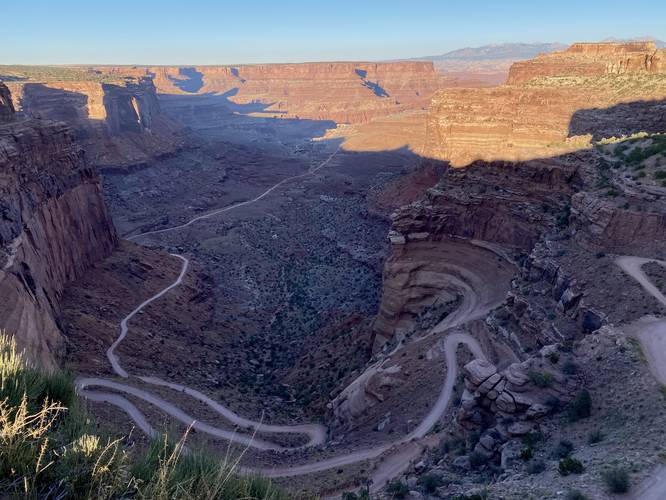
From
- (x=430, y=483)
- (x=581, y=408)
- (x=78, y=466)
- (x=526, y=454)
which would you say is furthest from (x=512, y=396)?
(x=78, y=466)

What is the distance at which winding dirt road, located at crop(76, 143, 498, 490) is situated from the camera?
20062 millimetres

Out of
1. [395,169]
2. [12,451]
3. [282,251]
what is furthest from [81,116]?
[12,451]

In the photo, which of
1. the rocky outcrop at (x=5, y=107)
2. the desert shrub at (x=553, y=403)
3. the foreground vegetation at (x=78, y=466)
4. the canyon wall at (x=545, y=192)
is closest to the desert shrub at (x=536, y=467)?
the desert shrub at (x=553, y=403)

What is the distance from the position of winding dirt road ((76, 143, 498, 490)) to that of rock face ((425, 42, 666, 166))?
11697 mm

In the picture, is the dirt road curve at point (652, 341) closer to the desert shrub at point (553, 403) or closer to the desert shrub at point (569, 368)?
the desert shrub at point (569, 368)

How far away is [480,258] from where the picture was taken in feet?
109

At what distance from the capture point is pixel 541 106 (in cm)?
4741

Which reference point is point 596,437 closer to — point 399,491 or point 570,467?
point 570,467

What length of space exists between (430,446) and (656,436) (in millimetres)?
8229

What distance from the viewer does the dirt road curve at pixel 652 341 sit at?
10.9 meters

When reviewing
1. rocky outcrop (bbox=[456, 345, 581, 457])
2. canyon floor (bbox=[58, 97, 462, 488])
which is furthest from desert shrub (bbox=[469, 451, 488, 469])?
canyon floor (bbox=[58, 97, 462, 488])

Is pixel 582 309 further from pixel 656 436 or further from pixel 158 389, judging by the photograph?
pixel 158 389

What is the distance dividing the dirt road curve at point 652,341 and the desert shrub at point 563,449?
7.84 ft

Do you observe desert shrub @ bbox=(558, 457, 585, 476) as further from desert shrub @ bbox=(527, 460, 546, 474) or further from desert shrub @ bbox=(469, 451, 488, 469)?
desert shrub @ bbox=(469, 451, 488, 469)
